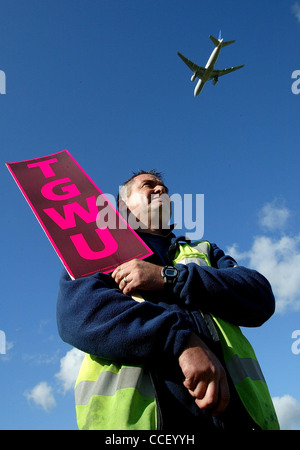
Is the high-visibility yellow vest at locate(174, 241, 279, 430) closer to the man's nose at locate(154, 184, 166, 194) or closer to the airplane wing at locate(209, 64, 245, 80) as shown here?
the man's nose at locate(154, 184, 166, 194)

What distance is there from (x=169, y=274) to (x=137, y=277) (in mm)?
204

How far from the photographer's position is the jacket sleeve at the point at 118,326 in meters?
1.75

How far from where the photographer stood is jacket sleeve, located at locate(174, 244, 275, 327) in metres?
2.08

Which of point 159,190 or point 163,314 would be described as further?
point 159,190

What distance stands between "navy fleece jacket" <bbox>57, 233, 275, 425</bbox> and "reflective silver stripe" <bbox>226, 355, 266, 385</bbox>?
0.08 metres

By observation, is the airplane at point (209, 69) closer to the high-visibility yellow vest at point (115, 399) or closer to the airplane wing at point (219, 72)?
the airplane wing at point (219, 72)

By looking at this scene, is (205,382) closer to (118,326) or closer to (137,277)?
(118,326)

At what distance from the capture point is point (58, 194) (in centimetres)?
254

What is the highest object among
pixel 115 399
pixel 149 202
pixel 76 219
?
pixel 149 202

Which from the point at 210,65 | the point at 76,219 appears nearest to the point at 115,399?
the point at 76,219

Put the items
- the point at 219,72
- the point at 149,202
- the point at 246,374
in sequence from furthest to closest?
1. the point at 219,72
2. the point at 149,202
3. the point at 246,374

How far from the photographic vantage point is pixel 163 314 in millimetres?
1834

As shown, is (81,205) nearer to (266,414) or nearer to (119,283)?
(119,283)
